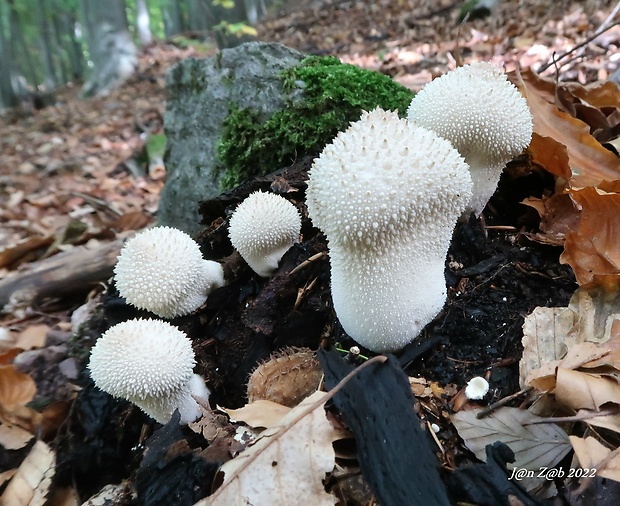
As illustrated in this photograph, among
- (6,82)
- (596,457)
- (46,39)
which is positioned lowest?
(6,82)

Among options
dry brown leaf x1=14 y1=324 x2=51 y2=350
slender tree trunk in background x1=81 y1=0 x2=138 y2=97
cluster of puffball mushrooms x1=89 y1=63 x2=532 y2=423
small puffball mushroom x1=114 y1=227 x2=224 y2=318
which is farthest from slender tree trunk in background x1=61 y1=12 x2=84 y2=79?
cluster of puffball mushrooms x1=89 y1=63 x2=532 y2=423

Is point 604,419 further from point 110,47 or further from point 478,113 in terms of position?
point 110,47

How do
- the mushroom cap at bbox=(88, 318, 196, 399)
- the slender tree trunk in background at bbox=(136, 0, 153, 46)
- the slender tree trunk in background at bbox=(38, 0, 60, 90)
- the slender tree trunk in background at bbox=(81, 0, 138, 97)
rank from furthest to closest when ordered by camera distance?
the slender tree trunk in background at bbox=(38, 0, 60, 90)
the slender tree trunk in background at bbox=(136, 0, 153, 46)
the slender tree trunk in background at bbox=(81, 0, 138, 97)
the mushroom cap at bbox=(88, 318, 196, 399)

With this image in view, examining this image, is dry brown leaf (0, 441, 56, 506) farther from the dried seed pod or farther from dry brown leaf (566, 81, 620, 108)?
dry brown leaf (566, 81, 620, 108)

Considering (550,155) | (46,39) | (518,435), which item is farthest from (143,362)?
(46,39)

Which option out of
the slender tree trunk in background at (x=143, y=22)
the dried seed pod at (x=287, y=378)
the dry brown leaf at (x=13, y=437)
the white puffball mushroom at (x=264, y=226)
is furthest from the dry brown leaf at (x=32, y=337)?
the slender tree trunk in background at (x=143, y=22)

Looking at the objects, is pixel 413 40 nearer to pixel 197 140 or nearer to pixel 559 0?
pixel 559 0

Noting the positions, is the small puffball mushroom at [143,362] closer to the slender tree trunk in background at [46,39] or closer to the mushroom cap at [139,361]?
the mushroom cap at [139,361]

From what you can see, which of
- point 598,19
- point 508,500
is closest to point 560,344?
point 508,500
